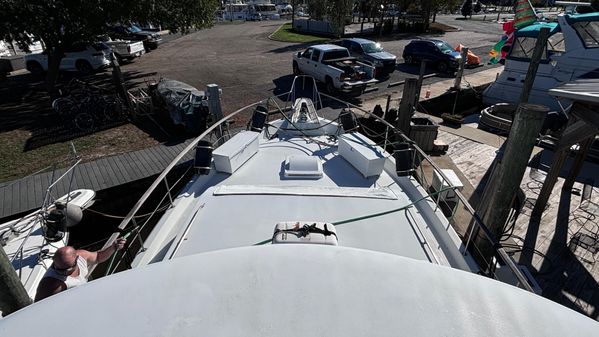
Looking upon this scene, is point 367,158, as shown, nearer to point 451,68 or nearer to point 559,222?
point 559,222

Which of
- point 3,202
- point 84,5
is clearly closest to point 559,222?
point 3,202

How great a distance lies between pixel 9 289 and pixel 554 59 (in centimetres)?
1524

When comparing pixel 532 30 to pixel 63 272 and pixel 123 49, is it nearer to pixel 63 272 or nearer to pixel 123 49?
pixel 63 272

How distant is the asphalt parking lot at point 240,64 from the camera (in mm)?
15438

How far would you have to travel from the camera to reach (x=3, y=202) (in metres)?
6.38

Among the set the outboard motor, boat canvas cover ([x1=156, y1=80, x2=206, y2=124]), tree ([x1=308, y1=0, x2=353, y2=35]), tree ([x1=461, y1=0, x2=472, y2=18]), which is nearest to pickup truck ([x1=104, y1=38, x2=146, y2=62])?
boat canvas cover ([x1=156, y1=80, x2=206, y2=124])

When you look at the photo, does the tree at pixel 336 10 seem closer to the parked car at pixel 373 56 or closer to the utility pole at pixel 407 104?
the parked car at pixel 373 56

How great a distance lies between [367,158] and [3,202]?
722 cm

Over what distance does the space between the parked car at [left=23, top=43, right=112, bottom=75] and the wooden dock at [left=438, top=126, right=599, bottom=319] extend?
19.3m

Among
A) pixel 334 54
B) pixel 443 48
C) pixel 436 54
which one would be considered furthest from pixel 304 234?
pixel 443 48

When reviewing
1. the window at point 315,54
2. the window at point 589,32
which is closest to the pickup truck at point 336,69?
the window at point 315,54

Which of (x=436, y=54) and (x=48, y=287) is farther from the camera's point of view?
(x=436, y=54)

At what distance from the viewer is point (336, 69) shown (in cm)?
1362

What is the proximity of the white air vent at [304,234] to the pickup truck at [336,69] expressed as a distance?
434 inches
